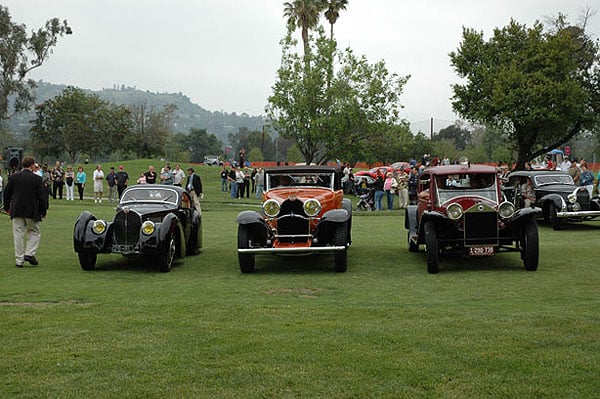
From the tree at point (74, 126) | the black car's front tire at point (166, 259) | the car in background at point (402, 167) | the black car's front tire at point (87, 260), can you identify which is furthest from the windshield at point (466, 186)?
the tree at point (74, 126)

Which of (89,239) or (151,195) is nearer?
(89,239)

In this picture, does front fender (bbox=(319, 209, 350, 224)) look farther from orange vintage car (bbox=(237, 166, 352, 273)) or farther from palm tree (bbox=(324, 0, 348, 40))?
palm tree (bbox=(324, 0, 348, 40))

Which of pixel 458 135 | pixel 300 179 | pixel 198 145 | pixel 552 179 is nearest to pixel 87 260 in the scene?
pixel 300 179

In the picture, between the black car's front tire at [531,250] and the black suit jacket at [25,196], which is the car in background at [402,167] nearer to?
the black car's front tire at [531,250]

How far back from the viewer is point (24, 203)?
42.7 feet

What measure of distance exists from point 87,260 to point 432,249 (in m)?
6.28

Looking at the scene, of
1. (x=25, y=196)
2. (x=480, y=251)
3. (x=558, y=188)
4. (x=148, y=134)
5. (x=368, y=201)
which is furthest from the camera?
(x=148, y=134)

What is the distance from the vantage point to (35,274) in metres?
12.3

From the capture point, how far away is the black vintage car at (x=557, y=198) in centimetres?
1994

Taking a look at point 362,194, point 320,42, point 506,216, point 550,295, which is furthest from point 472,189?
point 320,42

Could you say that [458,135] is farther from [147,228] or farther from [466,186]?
[147,228]

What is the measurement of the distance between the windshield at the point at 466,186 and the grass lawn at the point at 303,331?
52.6 inches

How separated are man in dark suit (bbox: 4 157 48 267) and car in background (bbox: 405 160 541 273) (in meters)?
7.14

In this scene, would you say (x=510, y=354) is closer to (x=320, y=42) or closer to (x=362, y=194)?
(x=362, y=194)
